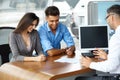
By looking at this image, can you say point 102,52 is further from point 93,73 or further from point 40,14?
point 40,14

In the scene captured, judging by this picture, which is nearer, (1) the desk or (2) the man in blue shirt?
(1) the desk

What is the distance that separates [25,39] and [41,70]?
0.70 metres

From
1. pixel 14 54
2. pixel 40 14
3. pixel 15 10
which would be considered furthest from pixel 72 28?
pixel 14 54

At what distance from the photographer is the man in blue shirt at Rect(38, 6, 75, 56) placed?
2951mm

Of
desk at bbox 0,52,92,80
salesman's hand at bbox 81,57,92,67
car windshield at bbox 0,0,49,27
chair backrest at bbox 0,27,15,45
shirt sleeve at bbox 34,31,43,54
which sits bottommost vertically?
desk at bbox 0,52,92,80

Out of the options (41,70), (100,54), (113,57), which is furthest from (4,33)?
(113,57)

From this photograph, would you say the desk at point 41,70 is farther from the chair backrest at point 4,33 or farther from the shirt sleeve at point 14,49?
the chair backrest at point 4,33

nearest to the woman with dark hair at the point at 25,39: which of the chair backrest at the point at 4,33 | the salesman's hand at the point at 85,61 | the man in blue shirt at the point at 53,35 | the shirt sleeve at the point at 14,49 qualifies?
the shirt sleeve at the point at 14,49

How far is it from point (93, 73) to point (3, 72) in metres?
0.87

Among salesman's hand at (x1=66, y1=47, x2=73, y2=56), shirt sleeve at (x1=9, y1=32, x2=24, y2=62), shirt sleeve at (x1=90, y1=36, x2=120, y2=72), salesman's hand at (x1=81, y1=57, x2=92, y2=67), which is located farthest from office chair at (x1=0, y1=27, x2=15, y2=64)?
shirt sleeve at (x1=90, y1=36, x2=120, y2=72)

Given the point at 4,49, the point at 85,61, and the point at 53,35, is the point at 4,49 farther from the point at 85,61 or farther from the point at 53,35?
the point at 85,61

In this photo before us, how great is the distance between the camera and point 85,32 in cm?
280

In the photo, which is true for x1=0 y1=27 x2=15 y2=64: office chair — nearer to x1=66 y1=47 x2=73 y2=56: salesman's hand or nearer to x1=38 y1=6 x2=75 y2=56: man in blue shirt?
x1=38 y1=6 x2=75 y2=56: man in blue shirt

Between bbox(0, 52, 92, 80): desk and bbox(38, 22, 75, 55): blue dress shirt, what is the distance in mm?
381
